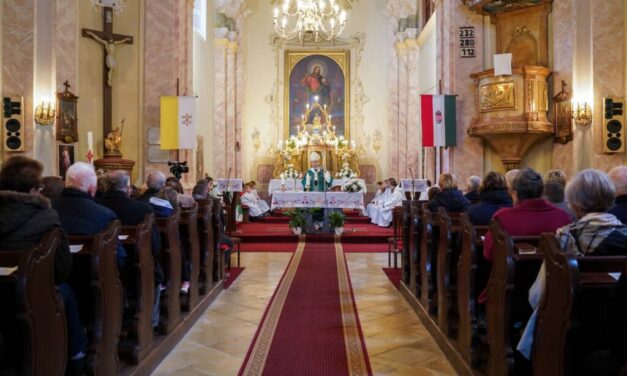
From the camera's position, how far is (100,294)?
10.3ft

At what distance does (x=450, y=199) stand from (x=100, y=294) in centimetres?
406

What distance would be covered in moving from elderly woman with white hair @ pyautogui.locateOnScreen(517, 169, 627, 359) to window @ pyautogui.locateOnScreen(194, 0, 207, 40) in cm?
1370

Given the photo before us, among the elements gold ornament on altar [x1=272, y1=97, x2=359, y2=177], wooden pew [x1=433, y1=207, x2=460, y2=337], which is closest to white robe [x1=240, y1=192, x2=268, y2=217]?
gold ornament on altar [x1=272, y1=97, x2=359, y2=177]

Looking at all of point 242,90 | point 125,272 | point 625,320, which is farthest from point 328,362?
point 242,90

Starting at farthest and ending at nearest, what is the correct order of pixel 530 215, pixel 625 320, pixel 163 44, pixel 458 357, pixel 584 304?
1. pixel 163 44
2. pixel 458 357
3. pixel 530 215
4. pixel 584 304
5. pixel 625 320

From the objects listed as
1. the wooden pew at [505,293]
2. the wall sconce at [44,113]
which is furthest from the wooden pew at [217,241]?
the wooden pew at [505,293]

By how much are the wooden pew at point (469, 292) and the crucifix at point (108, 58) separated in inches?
363

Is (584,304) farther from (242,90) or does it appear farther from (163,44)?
(242,90)

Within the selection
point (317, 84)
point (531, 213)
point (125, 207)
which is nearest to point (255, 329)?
point (125, 207)

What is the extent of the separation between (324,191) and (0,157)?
5.96 meters

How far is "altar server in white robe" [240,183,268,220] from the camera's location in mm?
15790

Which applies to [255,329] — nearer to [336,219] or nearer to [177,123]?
[336,219]

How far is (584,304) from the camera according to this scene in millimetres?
2533

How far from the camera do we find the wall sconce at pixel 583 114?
30.2 ft
